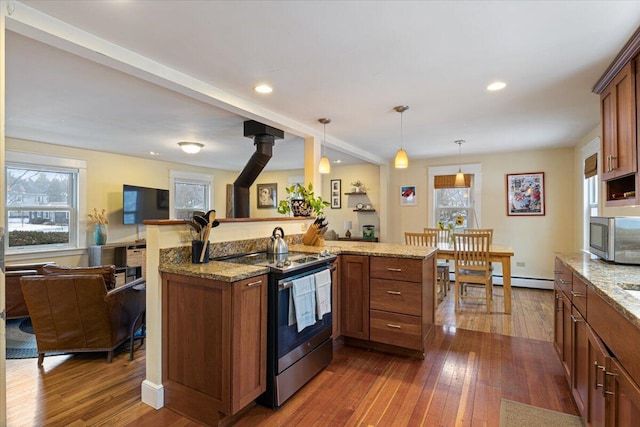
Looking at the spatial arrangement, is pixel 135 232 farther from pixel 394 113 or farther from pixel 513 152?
pixel 513 152

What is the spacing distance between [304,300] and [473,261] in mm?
2798

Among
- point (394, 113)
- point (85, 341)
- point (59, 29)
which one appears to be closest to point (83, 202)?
point (85, 341)

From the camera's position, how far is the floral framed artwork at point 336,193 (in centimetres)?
702

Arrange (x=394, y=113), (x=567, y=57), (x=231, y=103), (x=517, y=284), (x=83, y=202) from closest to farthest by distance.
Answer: (x=567, y=57) → (x=231, y=103) → (x=394, y=113) → (x=83, y=202) → (x=517, y=284)

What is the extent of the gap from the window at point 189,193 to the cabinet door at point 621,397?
251 inches

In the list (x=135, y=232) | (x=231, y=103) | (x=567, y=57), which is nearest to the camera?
(x=567, y=57)

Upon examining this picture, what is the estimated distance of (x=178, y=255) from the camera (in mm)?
2238

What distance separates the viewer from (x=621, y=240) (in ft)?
6.88

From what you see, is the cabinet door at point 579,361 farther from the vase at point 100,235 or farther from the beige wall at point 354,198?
the vase at point 100,235

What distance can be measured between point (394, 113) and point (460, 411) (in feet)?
8.70

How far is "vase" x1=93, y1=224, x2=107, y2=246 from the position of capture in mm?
5082

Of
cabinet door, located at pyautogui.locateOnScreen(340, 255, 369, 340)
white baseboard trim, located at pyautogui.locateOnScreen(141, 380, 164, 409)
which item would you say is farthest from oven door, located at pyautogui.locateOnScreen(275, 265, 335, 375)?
white baseboard trim, located at pyautogui.locateOnScreen(141, 380, 164, 409)

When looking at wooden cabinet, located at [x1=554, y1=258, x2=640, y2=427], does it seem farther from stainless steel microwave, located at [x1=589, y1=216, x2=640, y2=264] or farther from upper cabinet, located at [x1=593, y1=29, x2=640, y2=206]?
upper cabinet, located at [x1=593, y1=29, x2=640, y2=206]

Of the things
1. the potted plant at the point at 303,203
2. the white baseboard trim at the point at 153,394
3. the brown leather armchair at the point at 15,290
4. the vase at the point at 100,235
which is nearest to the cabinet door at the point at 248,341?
the white baseboard trim at the point at 153,394
